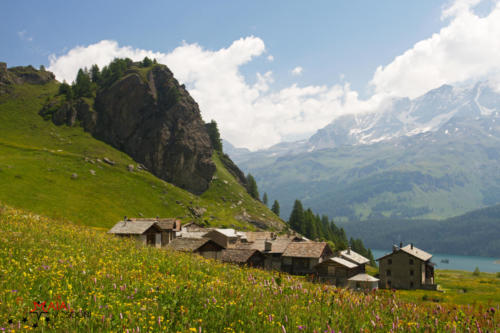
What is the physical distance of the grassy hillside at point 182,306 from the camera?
7723 mm

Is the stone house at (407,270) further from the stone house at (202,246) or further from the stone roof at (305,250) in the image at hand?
the stone house at (202,246)

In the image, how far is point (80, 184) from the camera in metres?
121

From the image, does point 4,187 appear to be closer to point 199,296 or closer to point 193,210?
point 193,210

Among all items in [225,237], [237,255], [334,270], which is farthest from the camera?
[225,237]

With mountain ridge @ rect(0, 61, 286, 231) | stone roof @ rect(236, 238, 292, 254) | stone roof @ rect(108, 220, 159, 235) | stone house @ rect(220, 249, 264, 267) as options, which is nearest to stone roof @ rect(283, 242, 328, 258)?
stone roof @ rect(236, 238, 292, 254)

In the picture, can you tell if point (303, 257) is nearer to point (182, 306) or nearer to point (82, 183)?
point (182, 306)

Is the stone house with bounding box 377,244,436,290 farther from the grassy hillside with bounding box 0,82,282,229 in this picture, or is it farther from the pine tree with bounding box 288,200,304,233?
the pine tree with bounding box 288,200,304,233

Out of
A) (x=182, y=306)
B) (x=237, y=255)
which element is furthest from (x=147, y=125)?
(x=182, y=306)

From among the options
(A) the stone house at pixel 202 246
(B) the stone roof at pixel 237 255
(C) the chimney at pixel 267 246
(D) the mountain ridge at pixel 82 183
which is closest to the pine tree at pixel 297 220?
(D) the mountain ridge at pixel 82 183

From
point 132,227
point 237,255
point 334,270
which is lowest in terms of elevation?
point 334,270

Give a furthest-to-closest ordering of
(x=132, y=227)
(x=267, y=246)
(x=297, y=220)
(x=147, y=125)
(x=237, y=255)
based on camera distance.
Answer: (x=147, y=125) < (x=297, y=220) < (x=267, y=246) < (x=132, y=227) < (x=237, y=255)

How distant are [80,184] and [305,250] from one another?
8475 centimetres

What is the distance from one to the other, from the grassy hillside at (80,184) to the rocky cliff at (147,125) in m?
7.84

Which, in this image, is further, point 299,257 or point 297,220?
point 297,220
